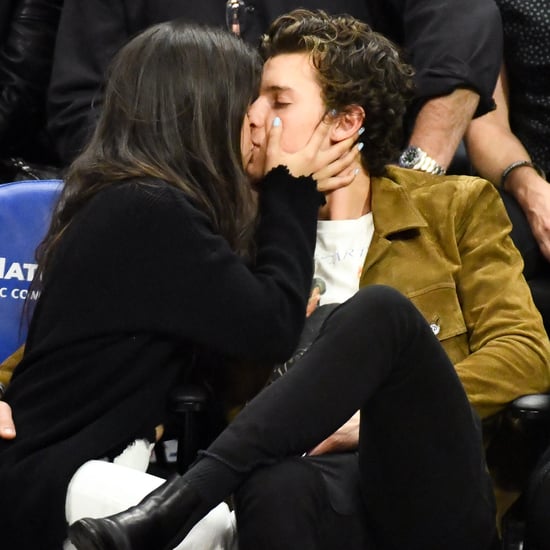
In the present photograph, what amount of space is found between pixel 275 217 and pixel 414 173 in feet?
1.78

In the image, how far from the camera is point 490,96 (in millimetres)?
3035

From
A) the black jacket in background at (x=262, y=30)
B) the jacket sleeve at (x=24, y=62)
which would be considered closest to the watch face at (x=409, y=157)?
the black jacket in background at (x=262, y=30)

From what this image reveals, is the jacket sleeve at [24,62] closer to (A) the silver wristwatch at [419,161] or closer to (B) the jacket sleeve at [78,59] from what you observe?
(B) the jacket sleeve at [78,59]

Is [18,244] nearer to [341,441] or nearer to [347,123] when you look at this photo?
[347,123]

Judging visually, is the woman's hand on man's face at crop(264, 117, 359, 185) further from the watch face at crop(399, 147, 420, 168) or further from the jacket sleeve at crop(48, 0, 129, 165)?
the jacket sleeve at crop(48, 0, 129, 165)

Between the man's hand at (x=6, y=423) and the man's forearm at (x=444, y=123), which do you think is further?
the man's forearm at (x=444, y=123)

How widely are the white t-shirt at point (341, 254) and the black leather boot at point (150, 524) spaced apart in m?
0.72

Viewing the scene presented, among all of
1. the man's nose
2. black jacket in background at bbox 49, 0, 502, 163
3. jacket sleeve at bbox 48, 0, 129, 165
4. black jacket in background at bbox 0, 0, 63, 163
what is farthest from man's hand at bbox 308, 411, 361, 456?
black jacket in background at bbox 0, 0, 63, 163

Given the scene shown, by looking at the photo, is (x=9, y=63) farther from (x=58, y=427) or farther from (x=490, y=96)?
(x=58, y=427)

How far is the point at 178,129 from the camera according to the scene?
2.09 meters

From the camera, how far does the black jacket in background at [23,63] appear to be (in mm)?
3246

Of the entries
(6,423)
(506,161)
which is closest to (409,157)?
(506,161)

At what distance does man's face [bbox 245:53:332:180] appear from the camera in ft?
7.55

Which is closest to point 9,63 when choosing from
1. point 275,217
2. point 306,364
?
point 275,217
